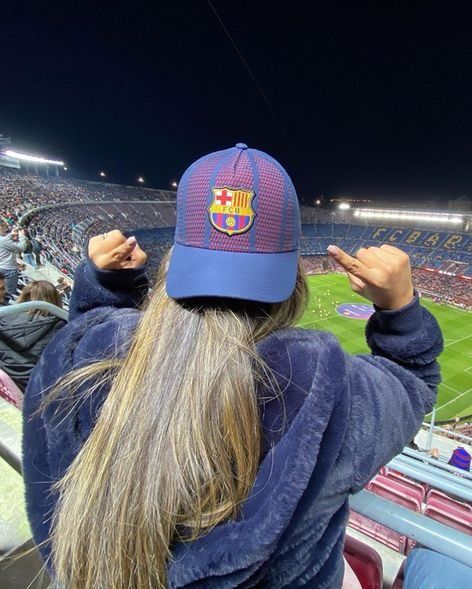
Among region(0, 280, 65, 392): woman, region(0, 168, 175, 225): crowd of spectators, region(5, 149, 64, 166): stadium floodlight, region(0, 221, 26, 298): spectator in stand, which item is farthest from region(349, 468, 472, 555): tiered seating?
region(5, 149, 64, 166): stadium floodlight

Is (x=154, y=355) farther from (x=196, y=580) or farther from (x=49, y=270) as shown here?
(x=49, y=270)

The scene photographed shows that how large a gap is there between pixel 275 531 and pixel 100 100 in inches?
2104

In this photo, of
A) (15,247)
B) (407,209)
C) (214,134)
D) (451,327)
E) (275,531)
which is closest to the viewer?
(275,531)

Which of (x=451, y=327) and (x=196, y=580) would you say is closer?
(x=196, y=580)

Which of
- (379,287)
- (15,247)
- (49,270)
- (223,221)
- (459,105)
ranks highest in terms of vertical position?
(459,105)

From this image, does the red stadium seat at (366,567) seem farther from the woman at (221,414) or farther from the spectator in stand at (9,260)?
the spectator in stand at (9,260)

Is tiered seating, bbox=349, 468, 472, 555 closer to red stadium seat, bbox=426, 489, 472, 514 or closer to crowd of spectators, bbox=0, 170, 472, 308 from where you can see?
red stadium seat, bbox=426, 489, 472, 514

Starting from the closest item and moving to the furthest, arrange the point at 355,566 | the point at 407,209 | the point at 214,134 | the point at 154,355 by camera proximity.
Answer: the point at 154,355 < the point at 355,566 < the point at 407,209 < the point at 214,134

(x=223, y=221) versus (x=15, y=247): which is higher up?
(x=223, y=221)

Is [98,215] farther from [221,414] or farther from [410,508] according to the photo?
[221,414]

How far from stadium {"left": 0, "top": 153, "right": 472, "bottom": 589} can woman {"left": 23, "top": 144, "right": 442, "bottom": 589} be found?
232 mm

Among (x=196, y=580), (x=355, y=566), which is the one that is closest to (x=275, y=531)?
(x=196, y=580)

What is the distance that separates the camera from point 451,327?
22375 mm

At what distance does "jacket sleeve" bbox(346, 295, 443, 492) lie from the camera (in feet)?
2.19
